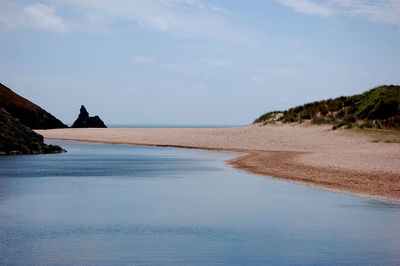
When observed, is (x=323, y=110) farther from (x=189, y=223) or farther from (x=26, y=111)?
(x=26, y=111)

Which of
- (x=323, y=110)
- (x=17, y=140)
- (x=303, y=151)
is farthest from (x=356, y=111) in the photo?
(x=17, y=140)

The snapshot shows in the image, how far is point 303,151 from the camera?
35281 mm

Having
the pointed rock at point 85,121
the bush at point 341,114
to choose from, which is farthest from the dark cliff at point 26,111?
the bush at point 341,114

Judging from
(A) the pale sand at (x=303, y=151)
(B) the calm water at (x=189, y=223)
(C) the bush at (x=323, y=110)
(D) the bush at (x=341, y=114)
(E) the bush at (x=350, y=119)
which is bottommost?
(B) the calm water at (x=189, y=223)

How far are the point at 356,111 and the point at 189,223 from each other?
35701 mm

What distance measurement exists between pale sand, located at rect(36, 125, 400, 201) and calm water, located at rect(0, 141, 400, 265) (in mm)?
1820

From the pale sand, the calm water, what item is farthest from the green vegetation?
the calm water

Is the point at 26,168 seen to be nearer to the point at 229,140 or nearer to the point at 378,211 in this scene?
the point at 378,211

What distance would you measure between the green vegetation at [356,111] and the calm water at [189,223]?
24710 mm

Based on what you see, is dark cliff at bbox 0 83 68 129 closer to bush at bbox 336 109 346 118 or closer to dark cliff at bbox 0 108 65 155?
dark cliff at bbox 0 108 65 155

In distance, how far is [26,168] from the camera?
83.7 feet

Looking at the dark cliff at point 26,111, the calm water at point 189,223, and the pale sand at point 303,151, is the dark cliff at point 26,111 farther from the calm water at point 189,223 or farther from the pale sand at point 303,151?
the calm water at point 189,223

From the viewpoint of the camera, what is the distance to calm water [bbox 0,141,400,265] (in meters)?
9.13

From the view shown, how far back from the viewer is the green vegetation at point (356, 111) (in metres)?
41.9
